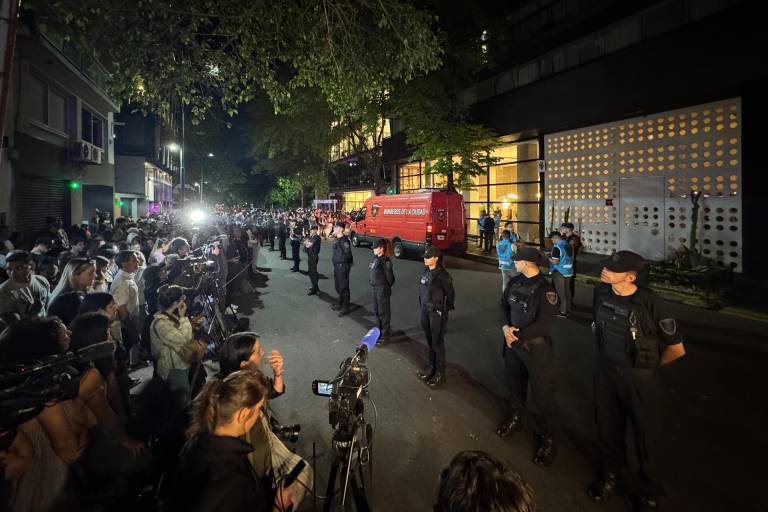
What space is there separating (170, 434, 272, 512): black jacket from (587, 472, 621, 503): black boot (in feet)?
9.02

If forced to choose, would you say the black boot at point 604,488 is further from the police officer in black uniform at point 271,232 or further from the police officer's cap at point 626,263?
the police officer in black uniform at point 271,232

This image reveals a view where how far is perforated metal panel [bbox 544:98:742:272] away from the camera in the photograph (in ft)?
38.9

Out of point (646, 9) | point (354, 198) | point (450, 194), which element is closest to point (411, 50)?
point (450, 194)

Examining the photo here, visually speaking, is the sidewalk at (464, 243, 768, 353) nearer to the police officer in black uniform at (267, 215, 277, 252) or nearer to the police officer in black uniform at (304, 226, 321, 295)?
the police officer in black uniform at (304, 226, 321, 295)

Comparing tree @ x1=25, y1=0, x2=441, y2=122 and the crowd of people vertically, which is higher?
tree @ x1=25, y1=0, x2=441, y2=122

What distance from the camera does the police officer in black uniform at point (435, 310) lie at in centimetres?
520

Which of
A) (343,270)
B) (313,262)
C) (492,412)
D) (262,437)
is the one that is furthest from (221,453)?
(313,262)

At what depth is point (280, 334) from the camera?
7.39 metres

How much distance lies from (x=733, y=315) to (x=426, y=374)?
23.9 feet

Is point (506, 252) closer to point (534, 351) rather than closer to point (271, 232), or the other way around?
point (534, 351)

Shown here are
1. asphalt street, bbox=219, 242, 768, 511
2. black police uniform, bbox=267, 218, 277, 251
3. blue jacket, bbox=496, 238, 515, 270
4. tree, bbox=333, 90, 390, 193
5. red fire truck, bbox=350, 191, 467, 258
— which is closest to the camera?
asphalt street, bbox=219, 242, 768, 511

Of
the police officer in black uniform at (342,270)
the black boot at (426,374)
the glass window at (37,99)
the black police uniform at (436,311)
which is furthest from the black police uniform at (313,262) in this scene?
the glass window at (37,99)

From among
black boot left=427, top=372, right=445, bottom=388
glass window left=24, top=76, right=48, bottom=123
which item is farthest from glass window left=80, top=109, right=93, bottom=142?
black boot left=427, top=372, right=445, bottom=388

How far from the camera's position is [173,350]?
3723mm
